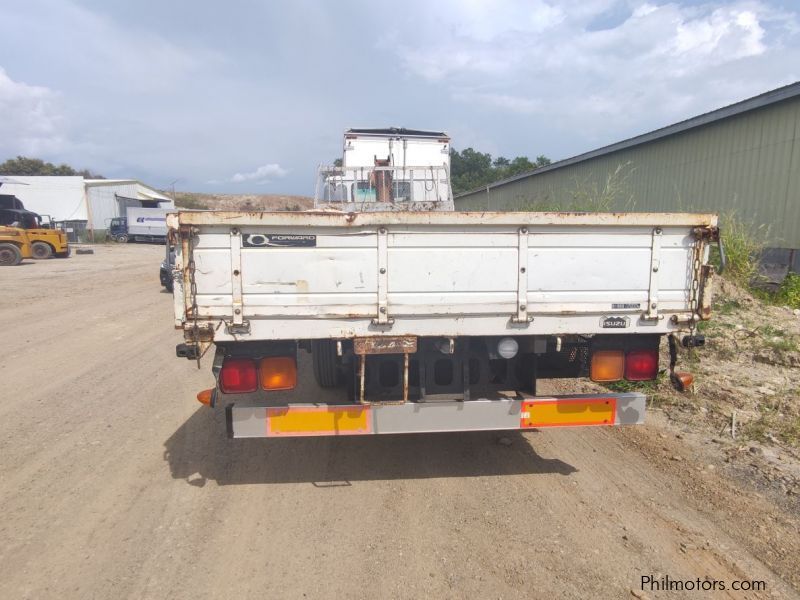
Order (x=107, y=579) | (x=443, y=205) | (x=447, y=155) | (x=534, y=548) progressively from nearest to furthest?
(x=107, y=579)
(x=534, y=548)
(x=443, y=205)
(x=447, y=155)

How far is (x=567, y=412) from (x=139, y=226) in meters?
41.3

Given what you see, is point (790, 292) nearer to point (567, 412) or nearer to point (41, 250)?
point (567, 412)

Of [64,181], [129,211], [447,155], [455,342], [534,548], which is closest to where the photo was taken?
[534,548]

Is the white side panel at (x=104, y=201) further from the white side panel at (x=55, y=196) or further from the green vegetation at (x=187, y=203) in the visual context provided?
the green vegetation at (x=187, y=203)

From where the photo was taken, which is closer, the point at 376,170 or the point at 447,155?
the point at 376,170

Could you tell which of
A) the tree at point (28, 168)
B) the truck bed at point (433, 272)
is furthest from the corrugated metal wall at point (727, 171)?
the tree at point (28, 168)

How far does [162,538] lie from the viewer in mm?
3199

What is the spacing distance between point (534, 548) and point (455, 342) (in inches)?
53.4

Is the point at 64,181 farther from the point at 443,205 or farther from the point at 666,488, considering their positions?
the point at 666,488

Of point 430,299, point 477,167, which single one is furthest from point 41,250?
point 477,167

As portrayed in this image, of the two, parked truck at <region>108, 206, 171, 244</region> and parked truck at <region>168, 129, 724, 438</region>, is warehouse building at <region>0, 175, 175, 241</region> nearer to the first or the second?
parked truck at <region>108, 206, 171, 244</region>

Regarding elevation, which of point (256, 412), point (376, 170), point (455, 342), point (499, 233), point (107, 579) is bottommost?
point (107, 579)

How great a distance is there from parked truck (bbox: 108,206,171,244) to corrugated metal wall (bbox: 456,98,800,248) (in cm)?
3215

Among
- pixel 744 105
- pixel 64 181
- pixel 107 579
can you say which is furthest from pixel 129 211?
pixel 107 579
